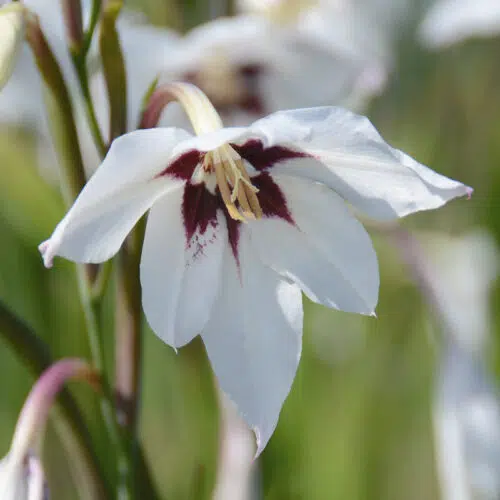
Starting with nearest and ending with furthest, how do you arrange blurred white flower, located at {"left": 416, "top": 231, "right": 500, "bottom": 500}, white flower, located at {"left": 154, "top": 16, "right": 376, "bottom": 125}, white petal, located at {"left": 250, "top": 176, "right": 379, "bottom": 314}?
1. white petal, located at {"left": 250, "top": 176, "right": 379, "bottom": 314}
2. blurred white flower, located at {"left": 416, "top": 231, "right": 500, "bottom": 500}
3. white flower, located at {"left": 154, "top": 16, "right": 376, "bottom": 125}

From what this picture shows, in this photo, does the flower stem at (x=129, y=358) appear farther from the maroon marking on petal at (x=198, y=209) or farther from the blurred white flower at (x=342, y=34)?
the blurred white flower at (x=342, y=34)

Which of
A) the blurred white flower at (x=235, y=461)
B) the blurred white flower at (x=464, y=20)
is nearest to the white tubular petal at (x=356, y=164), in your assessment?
the blurred white flower at (x=235, y=461)

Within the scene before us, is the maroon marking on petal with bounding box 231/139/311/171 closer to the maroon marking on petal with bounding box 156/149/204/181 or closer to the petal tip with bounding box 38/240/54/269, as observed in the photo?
the maroon marking on petal with bounding box 156/149/204/181

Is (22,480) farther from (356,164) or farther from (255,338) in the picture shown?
(356,164)

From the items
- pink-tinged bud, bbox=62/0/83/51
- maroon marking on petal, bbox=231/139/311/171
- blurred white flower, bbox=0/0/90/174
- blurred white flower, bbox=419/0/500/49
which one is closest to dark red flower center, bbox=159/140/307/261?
maroon marking on petal, bbox=231/139/311/171

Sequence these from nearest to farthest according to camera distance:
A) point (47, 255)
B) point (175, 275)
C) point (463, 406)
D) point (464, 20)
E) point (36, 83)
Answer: point (47, 255)
point (175, 275)
point (463, 406)
point (36, 83)
point (464, 20)

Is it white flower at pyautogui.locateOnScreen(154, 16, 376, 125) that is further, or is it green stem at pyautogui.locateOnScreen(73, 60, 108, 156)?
white flower at pyautogui.locateOnScreen(154, 16, 376, 125)

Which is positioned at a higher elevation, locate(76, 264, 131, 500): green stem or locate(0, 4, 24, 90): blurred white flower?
locate(0, 4, 24, 90): blurred white flower

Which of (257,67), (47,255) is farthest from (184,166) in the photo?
(257,67)
